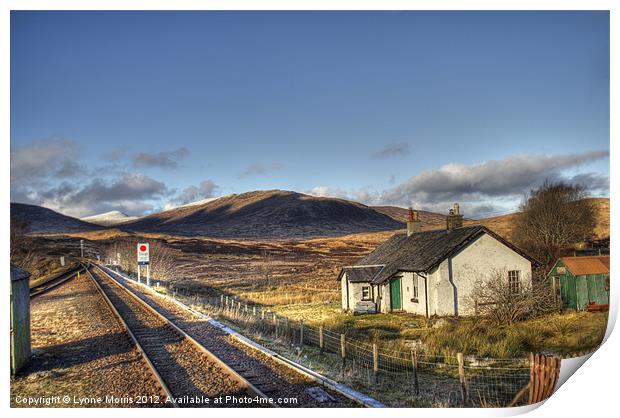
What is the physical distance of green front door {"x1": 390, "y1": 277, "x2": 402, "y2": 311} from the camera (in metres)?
25.8

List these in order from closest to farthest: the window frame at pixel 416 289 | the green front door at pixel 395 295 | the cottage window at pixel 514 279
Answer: the cottage window at pixel 514 279
the window frame at pixel 416 289
the green front door at pixel 395 295

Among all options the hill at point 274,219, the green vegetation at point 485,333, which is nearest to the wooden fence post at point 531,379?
the green vegetation at point 485,333

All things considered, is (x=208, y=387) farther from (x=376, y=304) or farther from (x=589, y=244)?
(x=589, y=244)

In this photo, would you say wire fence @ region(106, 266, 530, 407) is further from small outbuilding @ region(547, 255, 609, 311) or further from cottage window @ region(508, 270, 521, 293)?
cottage window @ region(508, 270, 521, 293)

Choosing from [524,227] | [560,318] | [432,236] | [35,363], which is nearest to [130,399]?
[35,363]

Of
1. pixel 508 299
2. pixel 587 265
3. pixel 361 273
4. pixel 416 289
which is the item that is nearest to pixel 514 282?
pixel 508 299

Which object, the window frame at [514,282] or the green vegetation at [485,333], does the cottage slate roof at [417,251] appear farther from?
the green vegetation at [485,333]

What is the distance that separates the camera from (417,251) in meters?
26.4

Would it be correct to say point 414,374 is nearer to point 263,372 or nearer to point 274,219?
point 263,372

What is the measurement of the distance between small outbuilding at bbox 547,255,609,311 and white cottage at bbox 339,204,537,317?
5.63ft

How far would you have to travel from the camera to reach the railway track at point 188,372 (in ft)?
29.3

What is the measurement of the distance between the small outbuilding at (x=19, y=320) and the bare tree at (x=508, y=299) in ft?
56.3

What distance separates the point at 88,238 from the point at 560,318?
58.6 m

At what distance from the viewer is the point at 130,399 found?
905 centimetres
